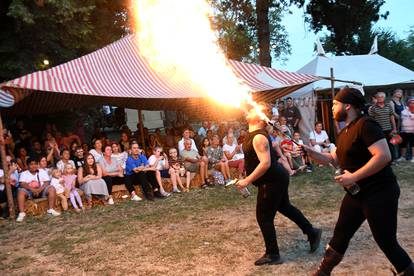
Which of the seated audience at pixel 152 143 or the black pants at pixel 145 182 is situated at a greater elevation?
the seated audience at pixel 152 143

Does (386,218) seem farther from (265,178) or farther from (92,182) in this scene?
(92,182)

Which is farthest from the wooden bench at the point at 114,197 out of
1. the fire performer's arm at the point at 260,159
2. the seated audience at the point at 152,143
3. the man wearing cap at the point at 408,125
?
the man wearing cap at the point at 408,125

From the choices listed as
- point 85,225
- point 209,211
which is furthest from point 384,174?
point 85,225

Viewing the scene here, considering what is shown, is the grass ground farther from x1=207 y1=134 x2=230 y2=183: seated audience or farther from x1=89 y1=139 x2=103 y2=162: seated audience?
x1=207 y1=134 x2=230 y2=183: seated audience

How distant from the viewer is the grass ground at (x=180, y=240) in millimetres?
4500

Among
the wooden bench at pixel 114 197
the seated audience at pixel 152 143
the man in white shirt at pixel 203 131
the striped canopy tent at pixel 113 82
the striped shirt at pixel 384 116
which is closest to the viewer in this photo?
the wooden bench at pixel 114 197

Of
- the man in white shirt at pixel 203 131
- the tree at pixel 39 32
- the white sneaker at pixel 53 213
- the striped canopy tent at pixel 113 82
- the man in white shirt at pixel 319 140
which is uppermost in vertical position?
the tree at pixel 39 32

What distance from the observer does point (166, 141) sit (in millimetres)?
11797

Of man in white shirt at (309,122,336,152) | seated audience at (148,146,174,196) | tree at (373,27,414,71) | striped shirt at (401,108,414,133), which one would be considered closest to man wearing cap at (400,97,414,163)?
striped shirt at (401,108,414,133)

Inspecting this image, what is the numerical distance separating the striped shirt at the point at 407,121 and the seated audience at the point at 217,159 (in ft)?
15.2

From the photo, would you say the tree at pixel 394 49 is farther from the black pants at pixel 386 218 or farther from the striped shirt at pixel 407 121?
the black pants at pixel 386 218

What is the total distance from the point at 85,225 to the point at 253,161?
11.7 feet

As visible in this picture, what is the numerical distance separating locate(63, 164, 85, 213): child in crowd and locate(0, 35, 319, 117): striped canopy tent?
1.52 metres

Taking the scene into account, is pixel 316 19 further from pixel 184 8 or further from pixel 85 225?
pixel 85 225
